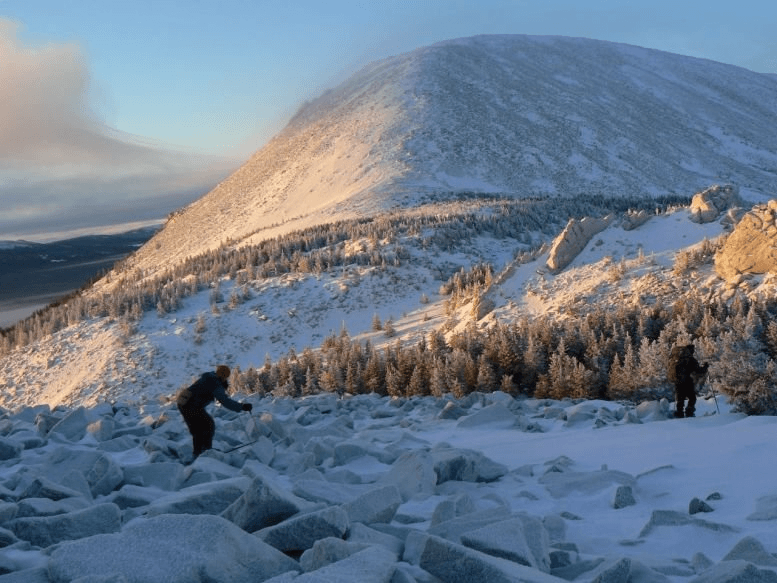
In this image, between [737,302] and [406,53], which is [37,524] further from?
[406,53]

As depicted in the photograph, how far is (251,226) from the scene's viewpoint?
90.6m

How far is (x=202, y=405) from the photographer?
10.1 metres

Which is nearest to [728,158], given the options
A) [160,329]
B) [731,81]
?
[731,81]

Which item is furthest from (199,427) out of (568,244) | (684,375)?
(568,244)

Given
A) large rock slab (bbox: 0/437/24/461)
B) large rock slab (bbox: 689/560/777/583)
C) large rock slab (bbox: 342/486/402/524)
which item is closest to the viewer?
large rock slab (bbox: 689/560/777/583)

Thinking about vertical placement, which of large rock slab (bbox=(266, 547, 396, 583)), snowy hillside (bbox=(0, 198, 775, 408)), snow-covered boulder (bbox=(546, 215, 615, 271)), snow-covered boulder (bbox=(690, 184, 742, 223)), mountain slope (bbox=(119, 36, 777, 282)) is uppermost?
mountain slope (bbox=(119, 36, 777, 282))

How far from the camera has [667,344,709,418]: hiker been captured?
43.8 ft

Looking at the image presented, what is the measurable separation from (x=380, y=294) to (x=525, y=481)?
36.2m

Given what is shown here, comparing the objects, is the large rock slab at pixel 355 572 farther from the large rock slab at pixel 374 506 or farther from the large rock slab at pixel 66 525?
the large rock slab at pixel 66 525

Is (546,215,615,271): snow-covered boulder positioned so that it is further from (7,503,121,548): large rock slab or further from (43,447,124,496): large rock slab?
(7,503,121,548): large rock slab

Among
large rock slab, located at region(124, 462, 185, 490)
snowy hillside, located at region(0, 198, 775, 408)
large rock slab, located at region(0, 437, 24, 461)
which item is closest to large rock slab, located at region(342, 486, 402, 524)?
large rock slab, located at region(124, 462, 185, 490)

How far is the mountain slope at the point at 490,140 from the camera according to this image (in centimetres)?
9288

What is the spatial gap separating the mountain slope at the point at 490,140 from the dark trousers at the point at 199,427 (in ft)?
214

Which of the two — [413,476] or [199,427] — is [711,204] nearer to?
[199,427]
